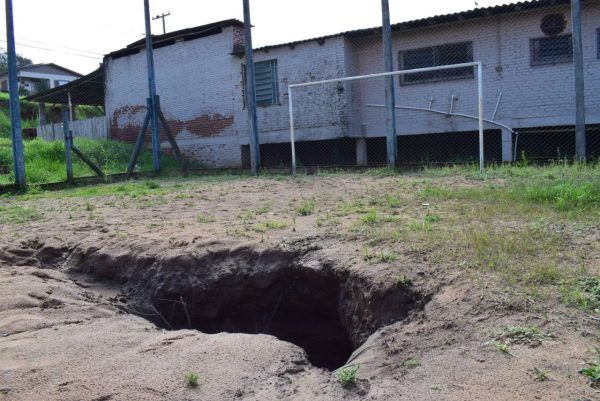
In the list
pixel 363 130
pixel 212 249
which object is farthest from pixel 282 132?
pixel 212 249

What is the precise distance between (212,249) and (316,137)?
10.3m

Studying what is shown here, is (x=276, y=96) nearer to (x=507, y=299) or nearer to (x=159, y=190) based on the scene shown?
(x=159, y=190)

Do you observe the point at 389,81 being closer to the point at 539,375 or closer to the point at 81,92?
the point at 539,375

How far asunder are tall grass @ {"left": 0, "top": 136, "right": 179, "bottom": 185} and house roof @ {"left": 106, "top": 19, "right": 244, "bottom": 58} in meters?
3.67

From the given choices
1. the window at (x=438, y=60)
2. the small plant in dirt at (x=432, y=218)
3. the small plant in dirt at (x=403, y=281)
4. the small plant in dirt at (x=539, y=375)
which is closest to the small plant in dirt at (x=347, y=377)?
the small plant in dirt at (x=539, y=375)

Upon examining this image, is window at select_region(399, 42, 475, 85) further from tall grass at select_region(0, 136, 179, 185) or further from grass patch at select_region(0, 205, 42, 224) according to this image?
grass patch at select_region(0, 205, 42, 224)

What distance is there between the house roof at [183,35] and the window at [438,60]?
567cm

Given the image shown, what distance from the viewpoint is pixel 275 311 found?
18.4ft

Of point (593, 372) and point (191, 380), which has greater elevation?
point (593, 372)

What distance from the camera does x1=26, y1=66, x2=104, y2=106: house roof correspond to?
22125 mm

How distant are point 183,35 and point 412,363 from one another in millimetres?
17128

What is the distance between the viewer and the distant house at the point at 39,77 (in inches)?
1747

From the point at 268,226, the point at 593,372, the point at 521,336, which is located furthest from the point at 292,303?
the point at 593,372

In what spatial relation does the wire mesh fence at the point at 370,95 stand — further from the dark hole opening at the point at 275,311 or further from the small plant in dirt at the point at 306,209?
the dark hole opening at the point at 275,311
